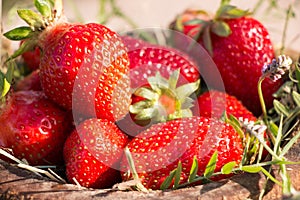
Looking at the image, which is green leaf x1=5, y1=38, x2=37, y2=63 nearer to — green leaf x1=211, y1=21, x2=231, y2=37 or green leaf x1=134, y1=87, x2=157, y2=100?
green leaf x1=134, y1=87, x2=157, y2=100

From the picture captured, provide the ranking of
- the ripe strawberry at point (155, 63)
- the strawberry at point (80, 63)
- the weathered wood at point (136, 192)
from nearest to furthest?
1. the weathered wood at point (136, 192)
2. the strawberry at point (80, 63)
3. the ripe strawberry at point (155, 63)

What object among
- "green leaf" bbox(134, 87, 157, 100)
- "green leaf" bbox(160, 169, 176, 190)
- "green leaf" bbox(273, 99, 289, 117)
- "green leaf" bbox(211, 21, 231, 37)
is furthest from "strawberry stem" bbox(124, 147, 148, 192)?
"green leaf" bbox(211, 21, 231, 37)

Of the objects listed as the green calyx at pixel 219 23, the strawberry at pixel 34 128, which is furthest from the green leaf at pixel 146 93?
the green calyx at pixel 219 23

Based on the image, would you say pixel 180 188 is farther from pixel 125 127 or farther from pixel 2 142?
pixel 2 142

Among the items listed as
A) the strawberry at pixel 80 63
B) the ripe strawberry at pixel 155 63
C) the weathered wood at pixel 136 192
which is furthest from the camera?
the ripe strawberry at pixel 155 63

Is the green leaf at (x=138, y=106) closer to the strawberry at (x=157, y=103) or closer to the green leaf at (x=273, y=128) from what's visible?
the strawberry at (x=157, y=103)
